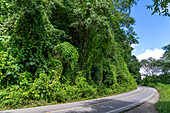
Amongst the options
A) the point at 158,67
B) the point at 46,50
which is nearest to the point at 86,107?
the point at 46,50

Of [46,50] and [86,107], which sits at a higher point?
[46,50]

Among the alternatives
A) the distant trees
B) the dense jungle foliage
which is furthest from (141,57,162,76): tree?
the dense jungle foliage

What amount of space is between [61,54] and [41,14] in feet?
11.0

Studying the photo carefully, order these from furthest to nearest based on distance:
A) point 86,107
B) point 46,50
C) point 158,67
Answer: point 158,67 → point 46,50 → point 86,107

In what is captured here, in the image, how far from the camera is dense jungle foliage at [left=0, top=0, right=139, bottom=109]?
23.7 feet

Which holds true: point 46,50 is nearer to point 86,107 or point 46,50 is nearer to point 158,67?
point 86,107

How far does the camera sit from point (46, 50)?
9.45m

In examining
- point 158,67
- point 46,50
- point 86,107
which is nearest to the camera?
point 86,107

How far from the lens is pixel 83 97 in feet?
35.2

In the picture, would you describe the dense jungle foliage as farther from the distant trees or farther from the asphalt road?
the distant trees

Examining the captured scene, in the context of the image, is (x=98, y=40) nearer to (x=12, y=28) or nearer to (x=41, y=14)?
(x=41, y=14)

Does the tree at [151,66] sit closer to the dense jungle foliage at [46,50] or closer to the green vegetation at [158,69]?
the green vegetation at [158,69]

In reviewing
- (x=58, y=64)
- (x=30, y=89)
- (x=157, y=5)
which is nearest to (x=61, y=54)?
(x=58, y=64)

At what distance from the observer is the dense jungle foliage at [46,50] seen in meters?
7.21
